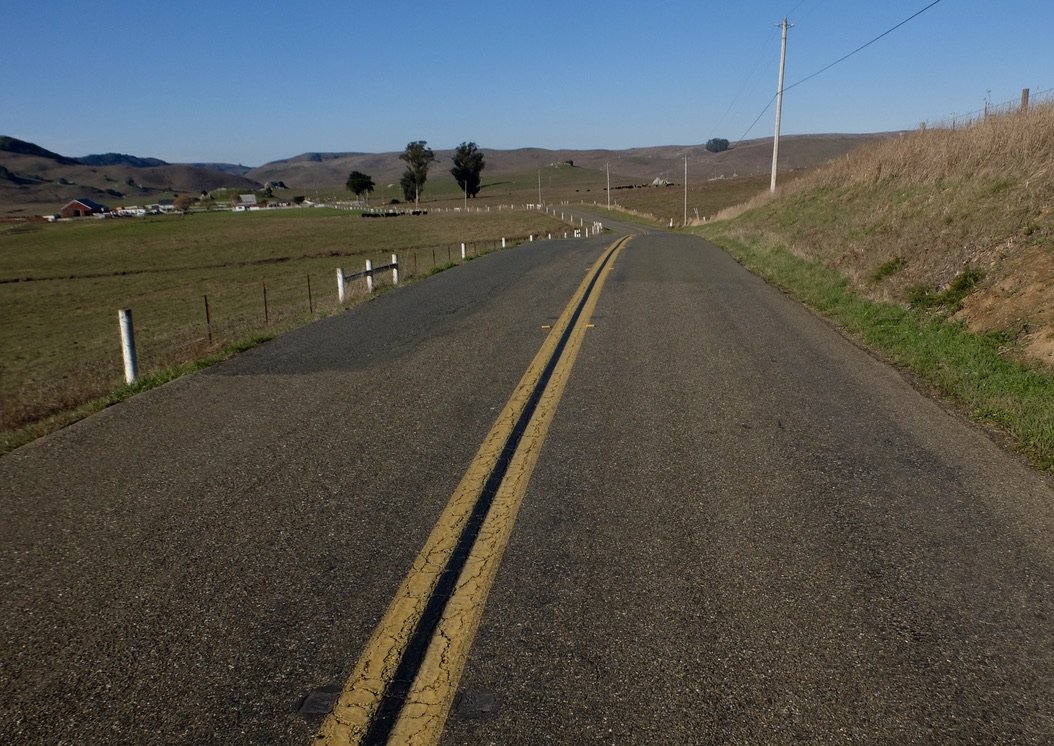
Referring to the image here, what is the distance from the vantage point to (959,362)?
8320 millimetres

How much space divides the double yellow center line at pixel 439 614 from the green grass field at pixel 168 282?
5136 millimetres

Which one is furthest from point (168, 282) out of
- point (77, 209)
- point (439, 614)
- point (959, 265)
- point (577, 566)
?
point (77, 209)

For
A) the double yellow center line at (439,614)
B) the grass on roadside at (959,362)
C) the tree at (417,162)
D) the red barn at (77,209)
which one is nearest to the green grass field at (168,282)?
the double yellow center line at (439,614)

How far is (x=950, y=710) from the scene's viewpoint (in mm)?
2805

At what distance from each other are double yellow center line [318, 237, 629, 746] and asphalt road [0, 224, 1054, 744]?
0.31 feet

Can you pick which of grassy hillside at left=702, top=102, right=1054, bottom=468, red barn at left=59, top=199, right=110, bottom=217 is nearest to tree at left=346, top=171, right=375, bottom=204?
red barn at left=59, top=199, right=110, bottom=217

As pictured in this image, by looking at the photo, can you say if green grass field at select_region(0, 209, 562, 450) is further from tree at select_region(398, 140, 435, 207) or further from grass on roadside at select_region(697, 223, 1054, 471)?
tree at select_region(398, 140, 435, 207)

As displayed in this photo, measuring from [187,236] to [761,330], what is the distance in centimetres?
7636

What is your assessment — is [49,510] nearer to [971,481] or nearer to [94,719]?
[94,719]

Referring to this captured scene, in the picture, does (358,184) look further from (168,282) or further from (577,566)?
(577,566)

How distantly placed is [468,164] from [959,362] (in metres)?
139

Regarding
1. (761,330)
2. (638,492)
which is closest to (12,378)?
(761,330)

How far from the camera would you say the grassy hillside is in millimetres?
7656

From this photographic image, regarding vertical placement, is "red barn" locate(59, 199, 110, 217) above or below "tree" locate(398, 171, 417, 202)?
below
